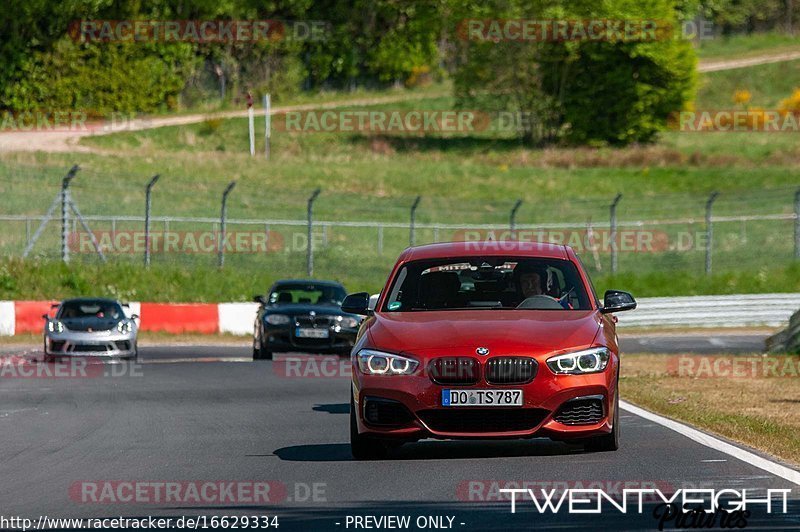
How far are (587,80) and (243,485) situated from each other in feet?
215

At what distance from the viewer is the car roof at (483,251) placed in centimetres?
1238

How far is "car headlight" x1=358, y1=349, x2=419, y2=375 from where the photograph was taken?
1093 centimetres

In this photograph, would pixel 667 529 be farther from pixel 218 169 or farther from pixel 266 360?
pixel 218 169

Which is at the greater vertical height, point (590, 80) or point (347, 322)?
point (590, 80)

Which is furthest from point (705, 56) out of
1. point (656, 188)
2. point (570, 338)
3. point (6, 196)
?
point (570, 338)
